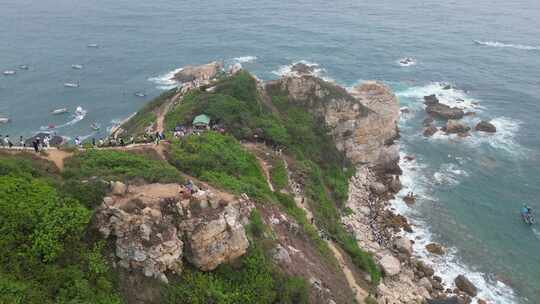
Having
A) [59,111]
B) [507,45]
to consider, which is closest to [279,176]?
[59,111]

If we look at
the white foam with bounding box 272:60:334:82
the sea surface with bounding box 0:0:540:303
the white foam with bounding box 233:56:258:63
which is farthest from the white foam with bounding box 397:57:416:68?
the white foam with bounding box 233:56:258:63

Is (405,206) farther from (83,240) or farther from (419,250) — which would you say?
(83,240)

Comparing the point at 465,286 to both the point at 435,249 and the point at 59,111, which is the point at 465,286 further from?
the point at 59,111

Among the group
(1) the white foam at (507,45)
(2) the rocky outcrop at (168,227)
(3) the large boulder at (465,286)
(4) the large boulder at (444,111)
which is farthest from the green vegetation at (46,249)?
(1) the white foam at (507,45)

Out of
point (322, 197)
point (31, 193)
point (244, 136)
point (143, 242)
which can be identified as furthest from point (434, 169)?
point (31, 193)

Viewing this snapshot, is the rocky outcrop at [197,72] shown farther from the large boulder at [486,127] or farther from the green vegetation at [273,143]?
the large boulder at [486,127]

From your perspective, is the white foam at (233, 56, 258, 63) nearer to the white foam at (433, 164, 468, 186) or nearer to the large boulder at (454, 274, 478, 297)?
the white foam at (433, 164, 468, 186)

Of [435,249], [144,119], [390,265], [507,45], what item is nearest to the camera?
[390,265]
